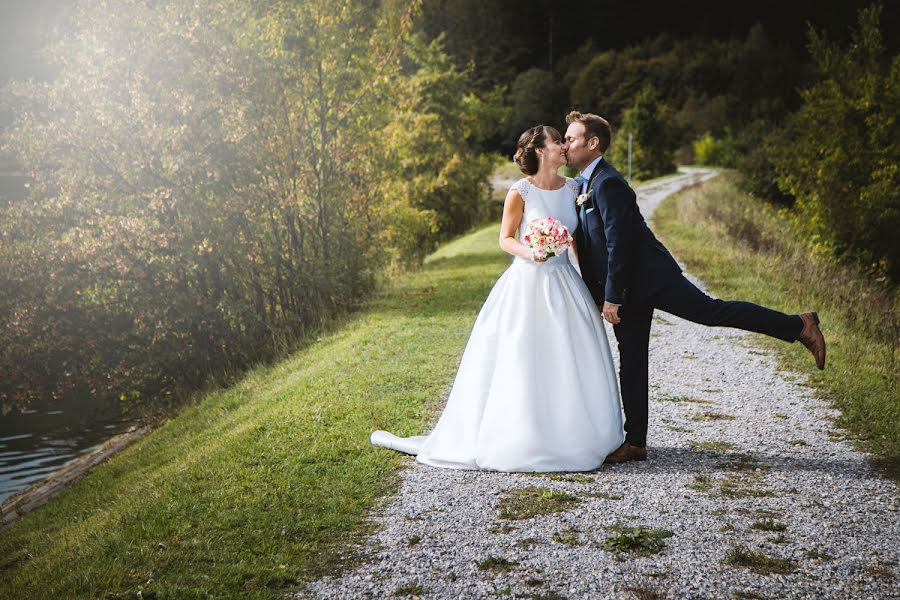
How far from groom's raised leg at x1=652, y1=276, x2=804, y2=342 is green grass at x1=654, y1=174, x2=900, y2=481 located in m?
1.23

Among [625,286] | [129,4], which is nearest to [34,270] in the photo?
[129,4]

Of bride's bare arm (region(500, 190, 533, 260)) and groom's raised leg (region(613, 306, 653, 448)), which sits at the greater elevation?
bride's bare arm (region(500, 190, 533, 260))

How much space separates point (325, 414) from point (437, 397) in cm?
108

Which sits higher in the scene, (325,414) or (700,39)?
(700,39)

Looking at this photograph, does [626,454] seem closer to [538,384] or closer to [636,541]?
[538,384]

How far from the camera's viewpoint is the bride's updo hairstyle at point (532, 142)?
5.46m

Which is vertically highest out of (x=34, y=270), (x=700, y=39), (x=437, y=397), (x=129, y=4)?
(x=700, y=39)

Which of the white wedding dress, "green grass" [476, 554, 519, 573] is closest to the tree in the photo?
Result: the white wedding dress

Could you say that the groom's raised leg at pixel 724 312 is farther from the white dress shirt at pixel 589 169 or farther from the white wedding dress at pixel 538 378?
the white dress shirt at pixel 589 169

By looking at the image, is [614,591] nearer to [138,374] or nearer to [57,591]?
[57,591]

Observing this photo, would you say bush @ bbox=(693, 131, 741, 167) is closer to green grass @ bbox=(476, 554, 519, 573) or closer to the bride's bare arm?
the bride's bare arm

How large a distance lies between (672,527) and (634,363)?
1.33 meters

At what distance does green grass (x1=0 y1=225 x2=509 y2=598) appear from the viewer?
4289mm

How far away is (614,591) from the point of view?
3.73 meters
